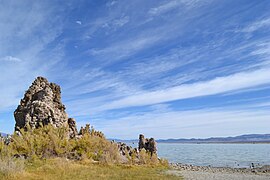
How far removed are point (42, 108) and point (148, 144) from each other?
67.4ft

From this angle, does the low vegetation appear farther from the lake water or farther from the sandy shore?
the lake water

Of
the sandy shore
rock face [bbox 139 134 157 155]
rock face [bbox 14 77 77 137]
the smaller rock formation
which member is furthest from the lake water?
rock face [bbox 14 77 77 137]

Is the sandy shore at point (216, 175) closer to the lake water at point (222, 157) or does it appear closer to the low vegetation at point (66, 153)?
the low vegetation at point (66, 153)

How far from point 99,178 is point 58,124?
18.9 metres

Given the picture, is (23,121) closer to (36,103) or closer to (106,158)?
(36,103)

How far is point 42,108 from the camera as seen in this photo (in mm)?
36406

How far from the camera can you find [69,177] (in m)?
19.3

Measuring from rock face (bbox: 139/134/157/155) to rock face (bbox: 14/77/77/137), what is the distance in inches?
536

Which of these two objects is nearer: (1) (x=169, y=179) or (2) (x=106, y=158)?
(1) (x=169, y=179)

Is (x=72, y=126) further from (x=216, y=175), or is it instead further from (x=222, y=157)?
(x=222, y=157)

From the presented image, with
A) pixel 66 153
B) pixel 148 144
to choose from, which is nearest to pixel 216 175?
pixel 66 153

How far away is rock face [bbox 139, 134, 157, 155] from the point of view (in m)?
49.0

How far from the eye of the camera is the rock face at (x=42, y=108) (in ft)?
118

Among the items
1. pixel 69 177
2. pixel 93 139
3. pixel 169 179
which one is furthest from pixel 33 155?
pixel 169 179
